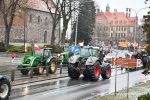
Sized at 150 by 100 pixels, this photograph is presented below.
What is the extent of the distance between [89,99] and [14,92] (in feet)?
14.0

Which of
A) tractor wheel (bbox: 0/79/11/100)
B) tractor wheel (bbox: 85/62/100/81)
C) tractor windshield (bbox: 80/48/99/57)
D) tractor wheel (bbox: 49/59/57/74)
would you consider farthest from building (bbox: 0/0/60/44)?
tractor wheel (bbox: 0/79/11/100)

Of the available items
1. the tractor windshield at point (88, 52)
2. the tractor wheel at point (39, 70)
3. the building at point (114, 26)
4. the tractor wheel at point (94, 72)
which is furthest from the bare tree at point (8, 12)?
the building at point (114, 26)

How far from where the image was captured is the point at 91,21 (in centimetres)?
10512

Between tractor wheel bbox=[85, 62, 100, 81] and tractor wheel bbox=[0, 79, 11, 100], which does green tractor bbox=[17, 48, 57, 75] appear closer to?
tractor wheel bbox=[85, 62, 100, 81]

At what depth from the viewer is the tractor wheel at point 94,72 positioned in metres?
28.7

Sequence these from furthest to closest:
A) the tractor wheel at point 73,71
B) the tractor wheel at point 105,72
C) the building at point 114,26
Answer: the building at point 114,26
the tractor wheel at point 105,72
the tractor wheel at point 73,71

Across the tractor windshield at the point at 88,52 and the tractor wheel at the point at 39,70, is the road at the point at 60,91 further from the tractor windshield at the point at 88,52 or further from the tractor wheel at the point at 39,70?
the tractor windshield at the point at 88,52

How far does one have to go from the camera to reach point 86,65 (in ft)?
94.6

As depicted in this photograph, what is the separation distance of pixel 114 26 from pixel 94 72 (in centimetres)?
15518

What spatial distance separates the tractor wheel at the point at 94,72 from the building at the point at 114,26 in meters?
134

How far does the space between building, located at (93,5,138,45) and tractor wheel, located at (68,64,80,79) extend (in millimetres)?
134238

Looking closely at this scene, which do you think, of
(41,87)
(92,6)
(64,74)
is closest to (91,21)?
(92,6)

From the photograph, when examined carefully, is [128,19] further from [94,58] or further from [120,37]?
[94,58]

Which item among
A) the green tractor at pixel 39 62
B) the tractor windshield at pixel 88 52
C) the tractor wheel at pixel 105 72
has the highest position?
the tractor windshield at pixel 88 52
